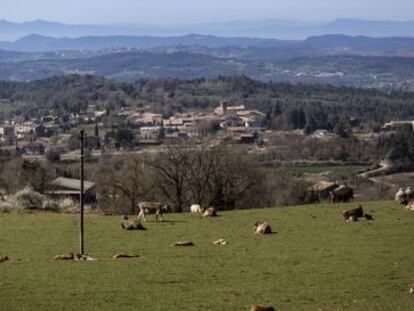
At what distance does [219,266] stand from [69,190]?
2832 cm

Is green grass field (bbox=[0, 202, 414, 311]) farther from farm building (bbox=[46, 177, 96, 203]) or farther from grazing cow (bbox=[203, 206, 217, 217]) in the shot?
farm building (bbox=[46, 177, 96, 203])

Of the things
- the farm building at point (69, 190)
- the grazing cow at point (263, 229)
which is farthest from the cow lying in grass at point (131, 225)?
the farm building at point (69, 190)

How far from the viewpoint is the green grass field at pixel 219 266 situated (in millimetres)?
16000

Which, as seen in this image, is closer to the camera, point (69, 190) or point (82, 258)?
point (82, 258)

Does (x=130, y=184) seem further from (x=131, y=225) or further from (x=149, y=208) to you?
(x=131, y=225)

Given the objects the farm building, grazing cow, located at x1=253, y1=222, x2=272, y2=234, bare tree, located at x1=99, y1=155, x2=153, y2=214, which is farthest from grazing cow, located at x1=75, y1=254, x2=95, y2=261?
the farm building

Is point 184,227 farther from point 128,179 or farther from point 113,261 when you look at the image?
point 128,179

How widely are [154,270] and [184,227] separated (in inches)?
317

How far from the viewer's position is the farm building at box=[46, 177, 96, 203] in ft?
149

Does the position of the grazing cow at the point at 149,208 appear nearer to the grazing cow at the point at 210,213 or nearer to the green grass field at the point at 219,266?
the green grass field at the point at 219,266

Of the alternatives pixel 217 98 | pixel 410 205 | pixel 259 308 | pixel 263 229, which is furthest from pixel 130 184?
pixel 217 98

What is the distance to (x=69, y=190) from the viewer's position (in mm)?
47188

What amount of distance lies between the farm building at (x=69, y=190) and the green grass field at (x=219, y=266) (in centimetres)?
1548

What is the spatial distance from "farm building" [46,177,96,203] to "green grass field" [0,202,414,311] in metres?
15.5
